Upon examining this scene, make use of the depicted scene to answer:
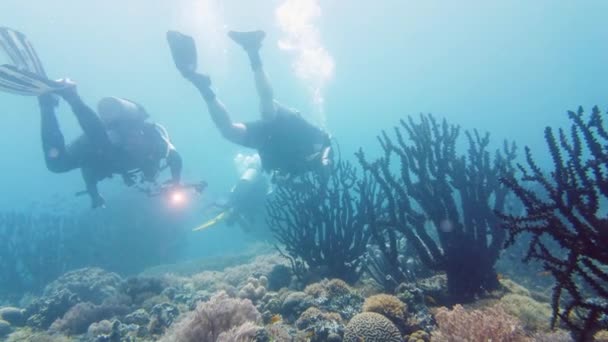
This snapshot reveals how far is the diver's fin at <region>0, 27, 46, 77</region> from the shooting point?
7719 millimetres

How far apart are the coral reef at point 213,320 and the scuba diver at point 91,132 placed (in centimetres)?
617

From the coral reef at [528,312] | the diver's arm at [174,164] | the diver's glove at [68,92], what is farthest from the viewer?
the diver's arm at [174,164]

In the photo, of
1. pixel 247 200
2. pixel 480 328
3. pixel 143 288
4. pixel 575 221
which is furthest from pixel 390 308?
pixel 247 200

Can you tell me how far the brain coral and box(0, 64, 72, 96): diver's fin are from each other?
7.82 m

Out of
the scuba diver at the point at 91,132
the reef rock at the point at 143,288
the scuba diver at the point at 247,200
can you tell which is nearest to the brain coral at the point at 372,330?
the reef rock at the point at 143,288

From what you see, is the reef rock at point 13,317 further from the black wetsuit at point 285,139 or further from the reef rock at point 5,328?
the black wetsuit at point 285,139

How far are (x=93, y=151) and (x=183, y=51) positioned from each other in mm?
3337

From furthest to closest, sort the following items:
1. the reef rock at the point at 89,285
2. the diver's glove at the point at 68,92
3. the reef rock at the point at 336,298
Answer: the reef rock at the point at 89,285
the diver's glove at the point at 68,92
the reef rock at the point at 336,298

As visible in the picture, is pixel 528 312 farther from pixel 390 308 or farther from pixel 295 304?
pixel 295 304

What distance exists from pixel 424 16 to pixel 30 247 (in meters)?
70.1

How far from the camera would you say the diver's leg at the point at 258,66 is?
1020 cm

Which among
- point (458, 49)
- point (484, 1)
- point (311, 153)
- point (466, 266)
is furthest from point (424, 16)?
point (466, 266)

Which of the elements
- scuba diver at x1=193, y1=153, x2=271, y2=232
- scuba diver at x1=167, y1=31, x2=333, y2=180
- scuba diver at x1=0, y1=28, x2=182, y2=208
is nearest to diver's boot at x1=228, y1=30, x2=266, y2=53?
scuba diver at x1=167, y1=31, x2=333, y2=180

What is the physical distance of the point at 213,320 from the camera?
3.81 m
